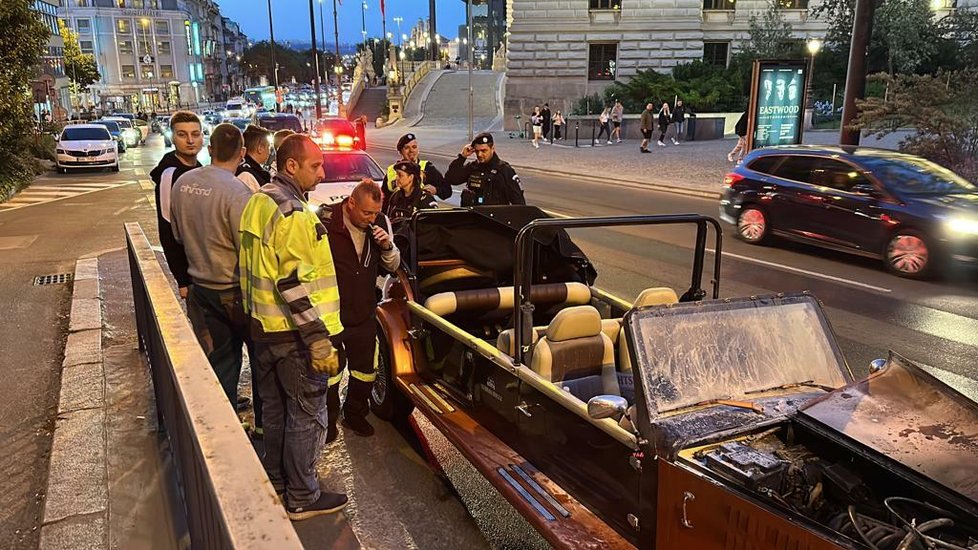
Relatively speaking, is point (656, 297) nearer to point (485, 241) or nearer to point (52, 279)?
point (485, 241)

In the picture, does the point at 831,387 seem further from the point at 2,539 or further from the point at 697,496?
the point at 2,539

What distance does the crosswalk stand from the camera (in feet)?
54.2

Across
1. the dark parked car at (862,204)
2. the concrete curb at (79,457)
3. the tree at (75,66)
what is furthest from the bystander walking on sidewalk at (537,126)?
the tree at (75,66)

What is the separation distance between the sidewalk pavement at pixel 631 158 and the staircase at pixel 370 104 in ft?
55.6

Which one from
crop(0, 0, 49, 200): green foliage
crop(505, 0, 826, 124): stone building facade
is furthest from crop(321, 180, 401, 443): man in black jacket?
crop(505, 0, 826, 124): stone building facade

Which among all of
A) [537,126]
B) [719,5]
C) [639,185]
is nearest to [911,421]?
[639,185]

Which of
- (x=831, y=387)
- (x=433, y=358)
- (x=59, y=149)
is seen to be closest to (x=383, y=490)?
(x=433, y=358)

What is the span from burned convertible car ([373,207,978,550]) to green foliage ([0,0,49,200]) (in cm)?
1597

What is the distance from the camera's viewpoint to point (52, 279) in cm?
920

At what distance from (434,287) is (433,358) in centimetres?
74

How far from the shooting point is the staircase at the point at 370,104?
52.9 meters

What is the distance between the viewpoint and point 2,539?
3.62m

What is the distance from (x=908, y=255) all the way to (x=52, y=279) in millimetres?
11125

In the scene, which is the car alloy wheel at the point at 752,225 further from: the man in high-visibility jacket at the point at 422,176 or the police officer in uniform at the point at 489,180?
the man in high-visibility jacket at the point at 422,176
